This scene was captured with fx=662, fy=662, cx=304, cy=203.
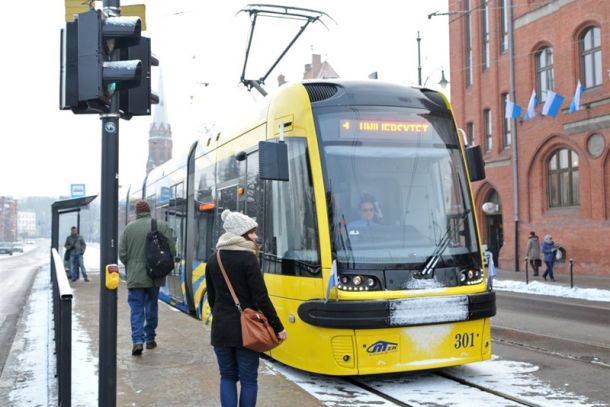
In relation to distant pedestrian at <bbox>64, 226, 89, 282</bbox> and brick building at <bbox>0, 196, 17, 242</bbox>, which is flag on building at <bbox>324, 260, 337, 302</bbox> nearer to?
distant pedestrian at <bbox>64, 226, 89, 282</bbox>

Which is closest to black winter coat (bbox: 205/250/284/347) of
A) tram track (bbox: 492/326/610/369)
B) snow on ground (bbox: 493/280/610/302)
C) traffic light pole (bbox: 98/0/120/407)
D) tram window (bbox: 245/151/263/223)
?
traffic light pole (bbox: 98/0/120/407)

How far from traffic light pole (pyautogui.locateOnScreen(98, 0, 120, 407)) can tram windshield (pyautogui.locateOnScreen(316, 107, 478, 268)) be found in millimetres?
2381

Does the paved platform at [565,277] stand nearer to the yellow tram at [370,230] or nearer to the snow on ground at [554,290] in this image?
the snow on ground at [554,290]

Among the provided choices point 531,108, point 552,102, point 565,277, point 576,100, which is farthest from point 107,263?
point 531,108

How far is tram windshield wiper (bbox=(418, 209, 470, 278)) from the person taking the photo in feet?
21.2

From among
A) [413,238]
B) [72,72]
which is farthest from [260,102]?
[72,72]

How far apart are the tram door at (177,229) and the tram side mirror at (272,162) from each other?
17.0 ft

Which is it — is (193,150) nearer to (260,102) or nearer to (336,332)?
(260,102)

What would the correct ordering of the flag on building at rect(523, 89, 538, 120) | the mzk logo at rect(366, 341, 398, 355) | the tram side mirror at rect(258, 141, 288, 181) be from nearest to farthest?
the mzk logo at rect(366, 341, 398, 355), the tram side mirror at rect(258, 141, 288, 181), the flag on building at rect(523, 89, 538, 120)

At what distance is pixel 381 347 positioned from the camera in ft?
20.5

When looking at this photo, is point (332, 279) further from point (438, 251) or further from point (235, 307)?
point (235, 307)

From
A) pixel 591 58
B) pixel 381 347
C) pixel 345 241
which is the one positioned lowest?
pixel 381 347

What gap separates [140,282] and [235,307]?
3384mm

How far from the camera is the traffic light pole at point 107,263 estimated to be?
457cm
